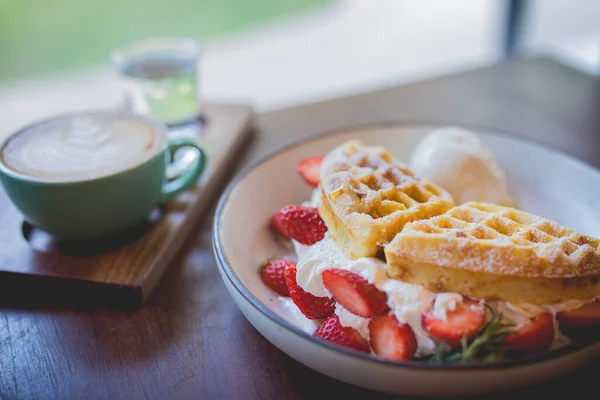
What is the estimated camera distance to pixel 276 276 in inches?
35.3

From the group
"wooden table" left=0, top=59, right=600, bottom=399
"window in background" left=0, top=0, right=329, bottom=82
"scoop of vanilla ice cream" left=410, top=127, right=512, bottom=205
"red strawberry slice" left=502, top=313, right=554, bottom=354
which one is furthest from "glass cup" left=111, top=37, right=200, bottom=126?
"window in background" left=0, top=0, right=329, bottom=82

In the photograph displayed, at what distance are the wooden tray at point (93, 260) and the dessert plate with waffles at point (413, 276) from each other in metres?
0.15

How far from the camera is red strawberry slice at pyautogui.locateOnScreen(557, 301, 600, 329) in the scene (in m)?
0.73

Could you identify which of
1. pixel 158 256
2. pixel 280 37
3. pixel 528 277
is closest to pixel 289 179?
pixel 158 256

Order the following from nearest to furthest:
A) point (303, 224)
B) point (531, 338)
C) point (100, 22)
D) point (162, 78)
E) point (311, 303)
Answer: point (531, 338), point (311, 303), point (303, 224), point (162, 78), point (100, 22)

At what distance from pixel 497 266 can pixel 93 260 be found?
0.67 m

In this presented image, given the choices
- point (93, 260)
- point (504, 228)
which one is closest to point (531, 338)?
point (504, 228)

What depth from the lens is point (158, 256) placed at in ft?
3.26

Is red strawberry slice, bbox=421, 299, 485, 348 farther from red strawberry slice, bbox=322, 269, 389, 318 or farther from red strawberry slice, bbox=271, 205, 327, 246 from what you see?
red strawberry slice, bbox=271, 205, 327, 246

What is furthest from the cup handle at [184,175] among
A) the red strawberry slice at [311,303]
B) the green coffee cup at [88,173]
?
the red strawberry slice at [311,303]

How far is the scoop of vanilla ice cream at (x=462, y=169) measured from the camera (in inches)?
42.8

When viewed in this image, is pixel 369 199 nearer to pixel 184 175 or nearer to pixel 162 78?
pixel 184 175

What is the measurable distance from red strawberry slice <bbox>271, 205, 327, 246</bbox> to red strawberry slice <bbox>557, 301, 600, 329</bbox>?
376 millimetres

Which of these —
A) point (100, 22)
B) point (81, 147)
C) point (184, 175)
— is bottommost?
point (100, 22)
